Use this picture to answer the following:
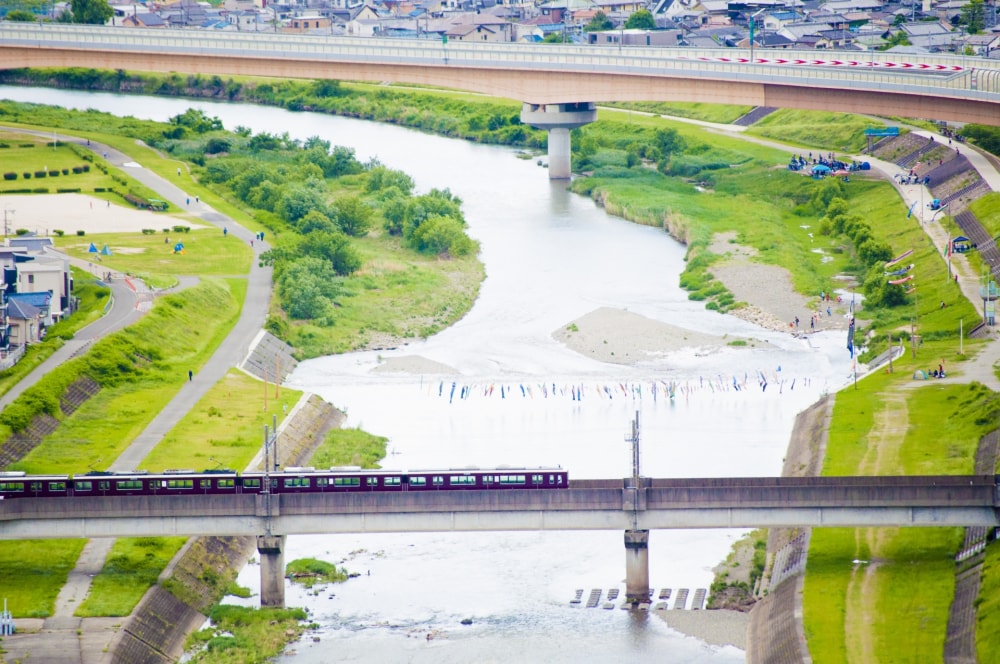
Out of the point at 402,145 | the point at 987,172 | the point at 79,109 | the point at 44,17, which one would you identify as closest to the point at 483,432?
the point at 987,172

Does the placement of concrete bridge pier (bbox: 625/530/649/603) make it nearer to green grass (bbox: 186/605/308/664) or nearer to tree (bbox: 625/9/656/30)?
green grass (bbox: 186/605/308/664)

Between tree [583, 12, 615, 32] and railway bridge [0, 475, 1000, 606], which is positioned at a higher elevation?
tree [583, 12, 615, 32]

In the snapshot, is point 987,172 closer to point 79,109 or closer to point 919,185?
point 919,185

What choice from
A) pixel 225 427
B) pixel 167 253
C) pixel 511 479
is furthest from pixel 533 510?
pixel 167 253

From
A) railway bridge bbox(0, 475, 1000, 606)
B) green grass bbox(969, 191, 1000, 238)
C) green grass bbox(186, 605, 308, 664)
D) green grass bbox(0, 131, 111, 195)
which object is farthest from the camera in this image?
green grass bbox(0, 131, 111, 195)

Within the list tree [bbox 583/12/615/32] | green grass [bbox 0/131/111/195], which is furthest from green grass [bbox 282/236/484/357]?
tree [bbox 583/12/615/32]

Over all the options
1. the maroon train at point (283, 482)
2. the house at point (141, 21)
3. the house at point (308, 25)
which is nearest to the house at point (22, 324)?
the maroon train at point (283, 482)
